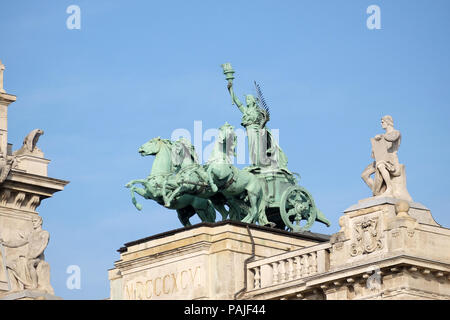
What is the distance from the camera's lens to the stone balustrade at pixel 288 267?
86.6 metres

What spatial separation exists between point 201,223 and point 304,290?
802 centimetres

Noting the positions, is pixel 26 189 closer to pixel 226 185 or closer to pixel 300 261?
pixel 300 261

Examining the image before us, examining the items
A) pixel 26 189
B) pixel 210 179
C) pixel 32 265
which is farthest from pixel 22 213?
pixel 210 179

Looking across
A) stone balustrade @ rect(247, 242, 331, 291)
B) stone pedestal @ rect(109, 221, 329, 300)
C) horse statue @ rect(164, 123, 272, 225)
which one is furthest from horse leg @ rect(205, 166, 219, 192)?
stone balustrade @ rect(247, 242, 331, 291)

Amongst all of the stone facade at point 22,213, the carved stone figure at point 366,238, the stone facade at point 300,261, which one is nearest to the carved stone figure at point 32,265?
the stone facade at point 22,213

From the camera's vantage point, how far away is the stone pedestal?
9200 centimetres

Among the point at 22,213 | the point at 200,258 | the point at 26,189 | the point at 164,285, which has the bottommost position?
the point at 164,285

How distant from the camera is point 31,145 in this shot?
86.1 meters

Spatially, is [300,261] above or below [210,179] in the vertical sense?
below

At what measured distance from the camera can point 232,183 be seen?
96125 millimetres

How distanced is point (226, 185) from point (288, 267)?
795 centimetres

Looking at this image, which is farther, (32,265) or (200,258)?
(200,258)

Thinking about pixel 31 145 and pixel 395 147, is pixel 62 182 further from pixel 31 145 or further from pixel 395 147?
pixel 395 147

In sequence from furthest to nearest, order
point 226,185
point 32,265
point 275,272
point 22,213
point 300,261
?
point 226,185 → point 275,272 → point 300,261 → point 22,213 → point 32,265
